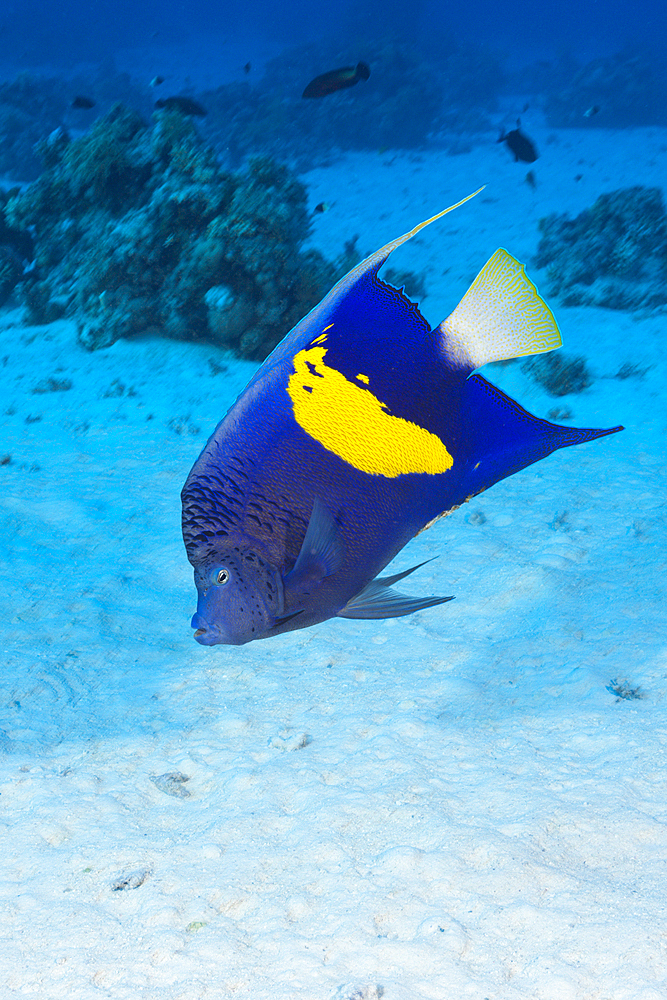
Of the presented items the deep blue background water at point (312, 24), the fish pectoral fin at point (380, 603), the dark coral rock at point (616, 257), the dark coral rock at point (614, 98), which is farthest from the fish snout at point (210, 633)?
the deep blue background water at point (312, 24)

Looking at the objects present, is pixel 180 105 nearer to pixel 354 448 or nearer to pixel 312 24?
pixel 354 448

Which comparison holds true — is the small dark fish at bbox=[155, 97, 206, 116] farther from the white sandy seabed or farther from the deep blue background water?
the deep blue background water

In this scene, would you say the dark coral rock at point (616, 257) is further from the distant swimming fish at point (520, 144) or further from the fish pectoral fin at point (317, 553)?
the fish pectoral fin at point (317, 553)

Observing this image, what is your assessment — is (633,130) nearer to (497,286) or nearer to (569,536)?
(569,536)

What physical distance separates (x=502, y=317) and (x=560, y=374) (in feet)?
20.5

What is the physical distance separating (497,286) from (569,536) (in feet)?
11.9

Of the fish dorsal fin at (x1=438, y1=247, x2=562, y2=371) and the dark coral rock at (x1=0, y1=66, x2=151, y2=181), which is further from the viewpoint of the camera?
the dark coral rock at (x1=0, y1=66, x2=151, y2=181)

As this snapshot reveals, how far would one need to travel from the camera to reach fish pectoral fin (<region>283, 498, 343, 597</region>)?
701 mm

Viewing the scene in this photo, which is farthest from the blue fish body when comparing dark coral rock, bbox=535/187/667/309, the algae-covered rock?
dark coral rock, bbox=535/187/667/309

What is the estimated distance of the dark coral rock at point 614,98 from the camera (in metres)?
21.6

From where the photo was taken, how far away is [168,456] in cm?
559

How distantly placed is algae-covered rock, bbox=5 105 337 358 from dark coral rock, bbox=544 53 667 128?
19302mm

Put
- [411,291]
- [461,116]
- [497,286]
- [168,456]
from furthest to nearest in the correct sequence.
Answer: [461,116] < [411,291] < [168,456] < [497,286]

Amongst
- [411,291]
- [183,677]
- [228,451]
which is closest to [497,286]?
[228,451]
